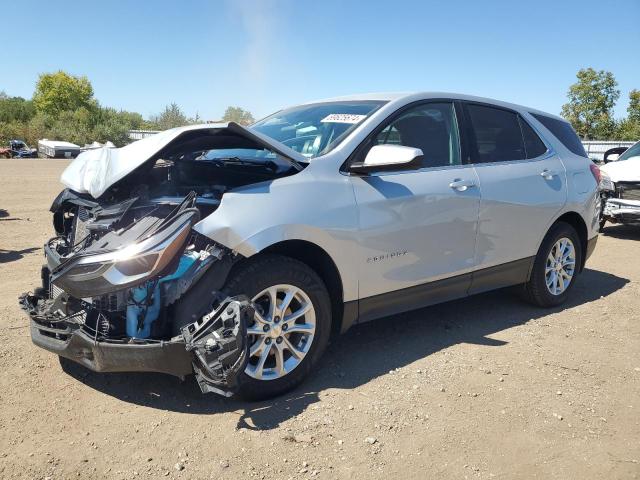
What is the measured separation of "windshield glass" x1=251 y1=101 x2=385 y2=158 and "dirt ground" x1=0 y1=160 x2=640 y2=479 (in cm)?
157

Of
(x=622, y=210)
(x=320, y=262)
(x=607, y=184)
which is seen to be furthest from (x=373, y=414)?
(x=607, y=184)

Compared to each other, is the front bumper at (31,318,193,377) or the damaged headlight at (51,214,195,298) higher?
the damaged headlight at (51,214,195,298)

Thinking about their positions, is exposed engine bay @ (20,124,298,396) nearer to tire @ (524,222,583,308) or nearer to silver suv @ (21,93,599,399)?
silver suv @ (21,93,599,399)

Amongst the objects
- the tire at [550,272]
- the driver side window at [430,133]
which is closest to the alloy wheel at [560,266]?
the tire at [550,272]

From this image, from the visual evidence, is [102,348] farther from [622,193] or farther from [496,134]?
[622,193]

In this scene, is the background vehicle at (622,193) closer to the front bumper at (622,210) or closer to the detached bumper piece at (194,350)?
the front bumper at (622,210)

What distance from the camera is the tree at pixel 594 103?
3566 cm

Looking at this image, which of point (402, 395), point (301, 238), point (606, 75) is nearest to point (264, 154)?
point (301, 238)

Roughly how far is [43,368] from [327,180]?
7.55 ft

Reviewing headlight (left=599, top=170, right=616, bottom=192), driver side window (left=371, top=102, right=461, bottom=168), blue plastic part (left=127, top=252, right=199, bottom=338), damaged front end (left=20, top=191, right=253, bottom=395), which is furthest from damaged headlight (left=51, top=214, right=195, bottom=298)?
headlight (left=599, top=170, right=616, bottom=192)

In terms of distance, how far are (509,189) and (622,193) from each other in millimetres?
5883

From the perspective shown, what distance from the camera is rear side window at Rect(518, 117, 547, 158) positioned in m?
4.89

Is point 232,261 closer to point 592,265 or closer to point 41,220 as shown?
point 592,265

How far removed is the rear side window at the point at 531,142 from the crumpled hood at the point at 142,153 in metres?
2.50
